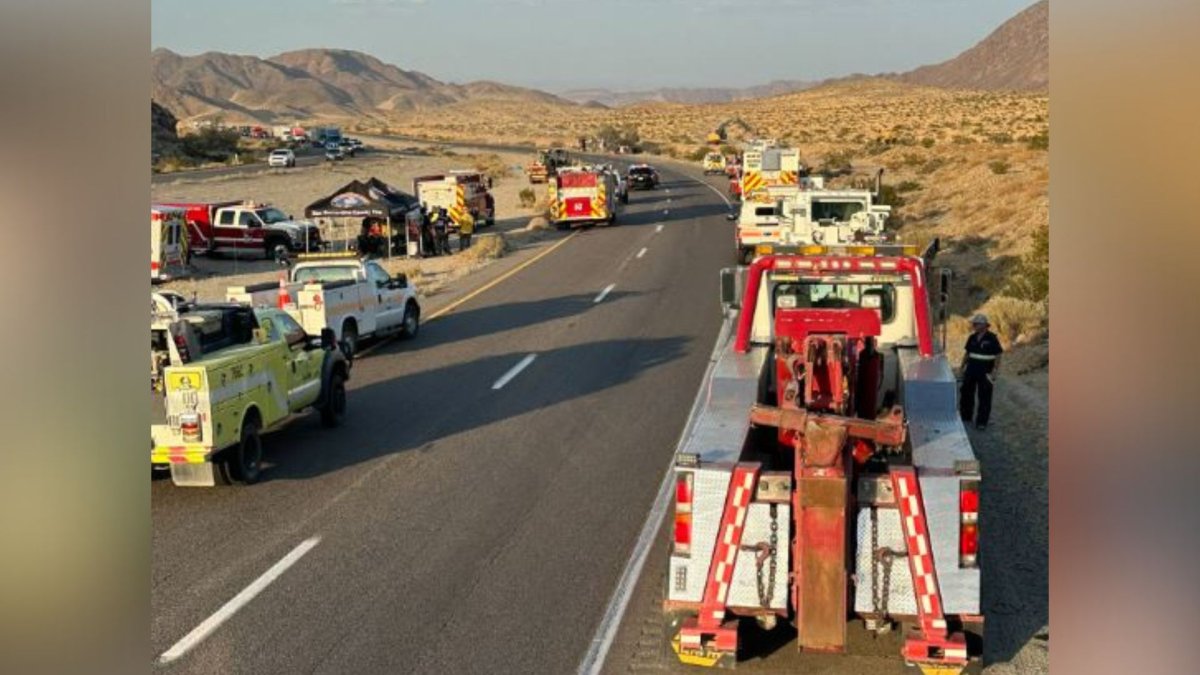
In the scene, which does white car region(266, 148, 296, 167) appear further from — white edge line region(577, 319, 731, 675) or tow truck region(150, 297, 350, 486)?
white edge line region(577, 319, 731, 675)

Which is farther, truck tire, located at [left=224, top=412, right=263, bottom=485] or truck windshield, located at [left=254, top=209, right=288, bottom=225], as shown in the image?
truck windshield, located at [left=254, top=209, right=288, bottom=225]

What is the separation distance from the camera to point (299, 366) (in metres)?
14.8

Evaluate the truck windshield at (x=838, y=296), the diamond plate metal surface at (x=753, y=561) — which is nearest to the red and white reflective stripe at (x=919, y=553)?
the diamond plate metal surface at (x=753, y=561)

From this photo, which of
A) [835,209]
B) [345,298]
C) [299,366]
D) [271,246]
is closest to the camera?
[299,366]

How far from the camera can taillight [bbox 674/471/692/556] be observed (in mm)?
7504

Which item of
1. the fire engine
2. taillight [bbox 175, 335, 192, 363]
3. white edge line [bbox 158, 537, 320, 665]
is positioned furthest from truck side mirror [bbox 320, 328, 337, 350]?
the fire engine

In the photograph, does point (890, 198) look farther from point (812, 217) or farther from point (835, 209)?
point (812, 217)

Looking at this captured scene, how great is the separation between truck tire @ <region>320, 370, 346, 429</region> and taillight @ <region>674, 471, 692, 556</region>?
350 inches

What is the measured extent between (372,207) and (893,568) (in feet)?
105

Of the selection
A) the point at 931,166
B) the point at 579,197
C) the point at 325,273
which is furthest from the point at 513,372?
the point at 931,166

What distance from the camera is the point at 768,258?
34.6 feet

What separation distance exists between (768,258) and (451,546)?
389cm
